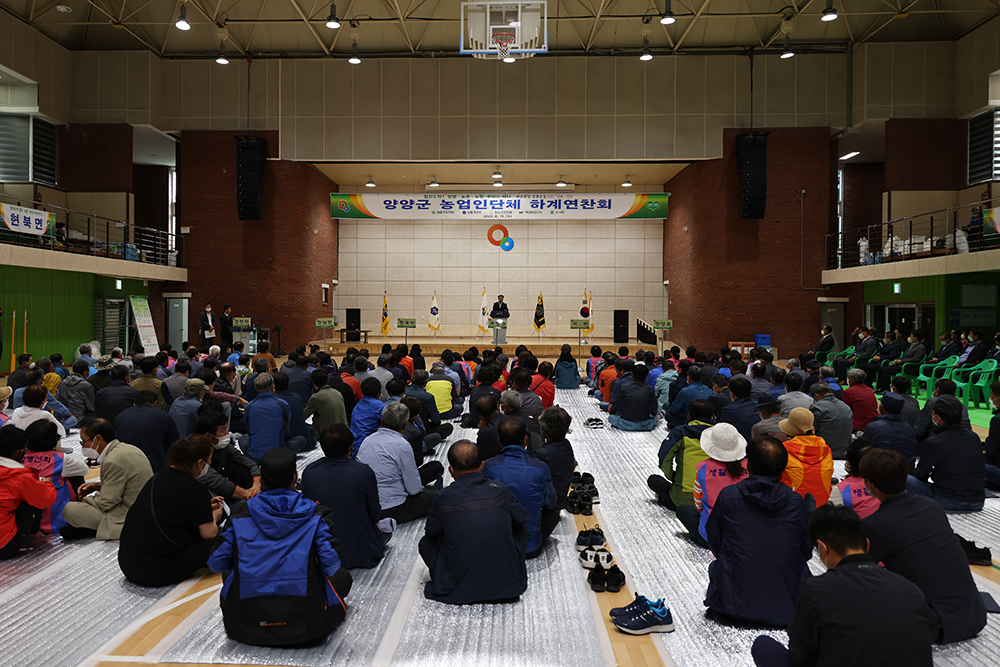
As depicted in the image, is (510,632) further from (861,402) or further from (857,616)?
(861,402)

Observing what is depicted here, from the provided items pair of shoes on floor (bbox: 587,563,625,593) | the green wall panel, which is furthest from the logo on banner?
pair of shoes on floor (bbox: 587,563,625,593)

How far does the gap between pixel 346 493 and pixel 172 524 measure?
3.36 ft

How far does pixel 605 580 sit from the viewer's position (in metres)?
3.95

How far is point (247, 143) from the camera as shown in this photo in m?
17.9

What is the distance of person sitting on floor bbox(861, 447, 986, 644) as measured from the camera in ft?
9.66

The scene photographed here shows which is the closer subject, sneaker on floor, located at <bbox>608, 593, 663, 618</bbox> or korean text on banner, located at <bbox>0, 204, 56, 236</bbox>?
sneaker on floor, located at <bbox>608, 593, 663, 618</bbox>

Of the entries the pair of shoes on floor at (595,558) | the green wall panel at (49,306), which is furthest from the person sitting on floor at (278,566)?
the green wall panel at (49,306)

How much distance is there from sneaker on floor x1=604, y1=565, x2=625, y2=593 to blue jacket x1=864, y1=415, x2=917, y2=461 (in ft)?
9.66

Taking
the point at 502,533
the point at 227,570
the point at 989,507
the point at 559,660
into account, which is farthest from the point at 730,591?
the point at 989,507

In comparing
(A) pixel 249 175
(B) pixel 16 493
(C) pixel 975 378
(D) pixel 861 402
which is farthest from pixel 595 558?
(A) pixel 249 175

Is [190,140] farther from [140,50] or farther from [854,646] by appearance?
[854,646]

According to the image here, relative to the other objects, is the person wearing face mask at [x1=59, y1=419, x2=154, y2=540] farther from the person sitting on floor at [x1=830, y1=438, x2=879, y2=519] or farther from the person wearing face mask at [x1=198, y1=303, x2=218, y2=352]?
the person wearing face mask at [x1=198, y1=303, x2=218, y2=352]

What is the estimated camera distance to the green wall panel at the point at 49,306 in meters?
13.9

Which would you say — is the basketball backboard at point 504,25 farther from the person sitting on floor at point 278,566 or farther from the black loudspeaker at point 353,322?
the person sitting on floor at point 278,566
